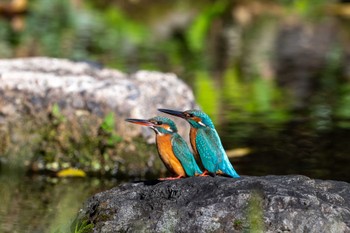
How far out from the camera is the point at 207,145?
525 centimetres

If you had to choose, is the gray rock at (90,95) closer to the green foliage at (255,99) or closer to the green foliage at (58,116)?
the green foliage at (58,116)

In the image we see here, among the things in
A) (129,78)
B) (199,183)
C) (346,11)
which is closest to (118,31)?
(346,11)

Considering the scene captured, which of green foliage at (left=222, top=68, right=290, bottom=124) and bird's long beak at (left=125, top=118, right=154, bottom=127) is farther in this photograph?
green foliage at (left=222, top=68, right=290, bottom=124)

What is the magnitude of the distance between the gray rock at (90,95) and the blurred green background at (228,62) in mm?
513

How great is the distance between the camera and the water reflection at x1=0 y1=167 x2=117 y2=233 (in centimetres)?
679

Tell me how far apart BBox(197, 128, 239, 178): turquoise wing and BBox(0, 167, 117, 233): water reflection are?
1542mm

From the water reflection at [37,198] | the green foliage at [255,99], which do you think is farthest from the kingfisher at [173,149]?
the green foliage at [255,99]

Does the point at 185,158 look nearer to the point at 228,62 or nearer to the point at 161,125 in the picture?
the point at 161,125

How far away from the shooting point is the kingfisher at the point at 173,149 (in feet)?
17.4

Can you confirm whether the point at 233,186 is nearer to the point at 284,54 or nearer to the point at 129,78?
the point at 129,78

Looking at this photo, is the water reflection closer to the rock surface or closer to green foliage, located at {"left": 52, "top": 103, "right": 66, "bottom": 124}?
green foliage, located at {"left": 52, "top": 103, "right": 66, "bottom": 124}

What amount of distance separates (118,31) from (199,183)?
38.1 ft

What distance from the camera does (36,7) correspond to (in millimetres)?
19156

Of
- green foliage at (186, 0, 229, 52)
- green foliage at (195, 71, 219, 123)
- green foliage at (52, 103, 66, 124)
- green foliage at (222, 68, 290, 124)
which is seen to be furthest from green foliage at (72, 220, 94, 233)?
green foliage at (186, 0, 229, 52)
